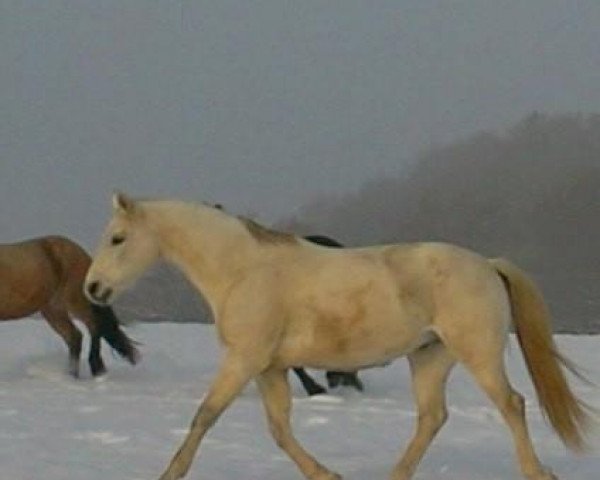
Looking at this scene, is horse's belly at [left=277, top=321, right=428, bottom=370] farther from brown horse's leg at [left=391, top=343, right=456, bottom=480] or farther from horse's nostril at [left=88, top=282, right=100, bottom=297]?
horse's nostril at [left=88, top=282, right=100, bottom=297]

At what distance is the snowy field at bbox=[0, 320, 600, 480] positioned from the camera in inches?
231

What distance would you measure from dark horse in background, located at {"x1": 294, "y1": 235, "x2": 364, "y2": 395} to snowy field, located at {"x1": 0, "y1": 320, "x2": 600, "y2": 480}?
13 centimetres

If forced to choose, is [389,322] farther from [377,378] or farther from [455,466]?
[377,378]

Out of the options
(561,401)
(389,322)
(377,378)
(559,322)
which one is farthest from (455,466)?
(559,322)

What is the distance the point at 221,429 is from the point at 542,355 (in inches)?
89.1

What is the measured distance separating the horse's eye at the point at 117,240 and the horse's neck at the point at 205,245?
14 cm

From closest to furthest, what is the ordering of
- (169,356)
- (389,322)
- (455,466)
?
(389,322), (455,466), (169,356)

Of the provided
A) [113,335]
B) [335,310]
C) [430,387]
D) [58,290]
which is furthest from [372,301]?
[58,290]

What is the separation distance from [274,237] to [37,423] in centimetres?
252

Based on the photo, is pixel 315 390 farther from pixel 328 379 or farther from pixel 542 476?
pixel 542 476

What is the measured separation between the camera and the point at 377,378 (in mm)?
10422

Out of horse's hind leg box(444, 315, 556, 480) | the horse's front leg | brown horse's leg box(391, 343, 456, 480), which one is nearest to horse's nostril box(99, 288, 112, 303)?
the horse's front leg

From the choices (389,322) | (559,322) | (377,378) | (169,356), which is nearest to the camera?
(389,322)

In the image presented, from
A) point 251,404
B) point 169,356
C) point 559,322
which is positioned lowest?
point 559,322
